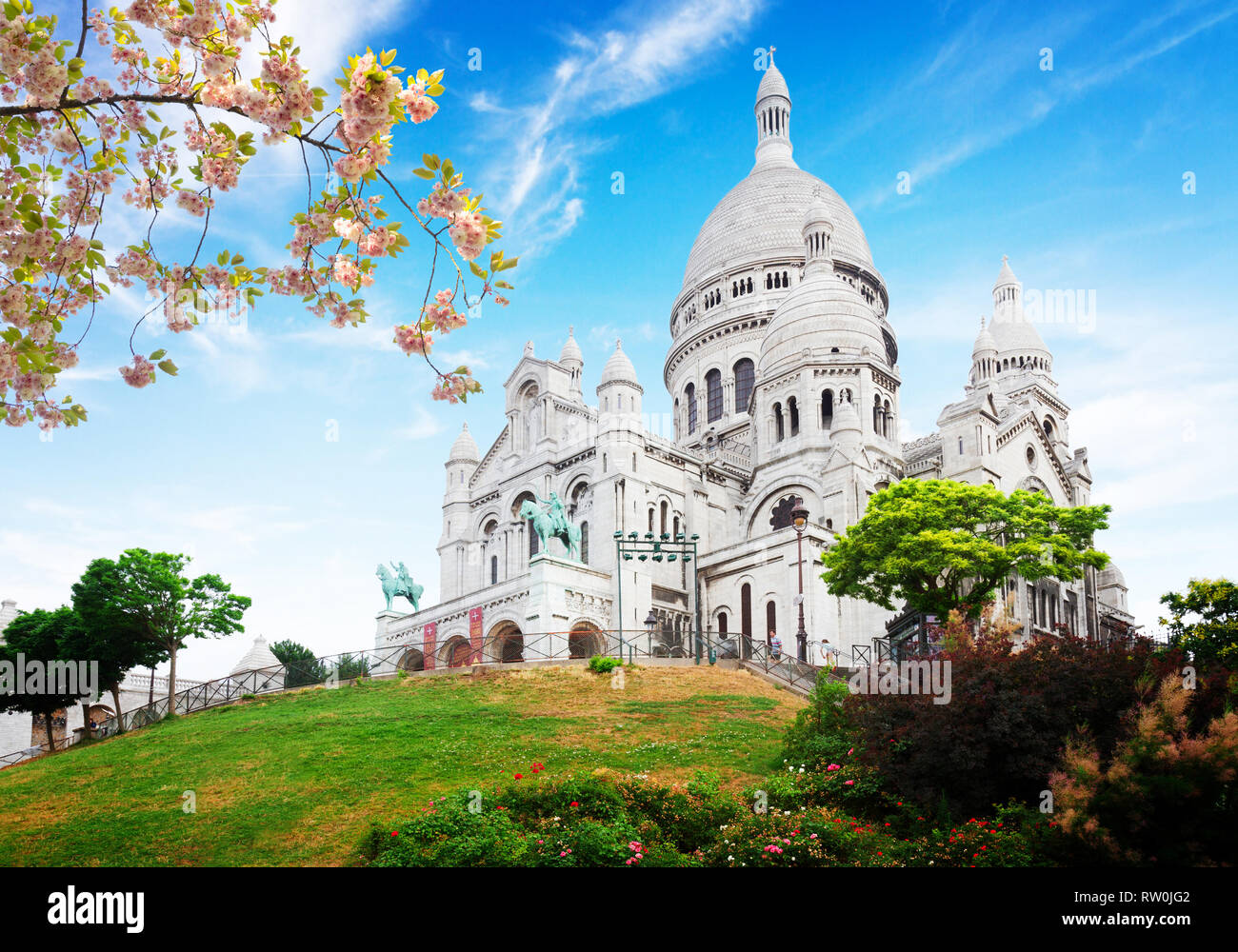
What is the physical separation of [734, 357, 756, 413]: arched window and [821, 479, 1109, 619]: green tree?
32.3 meters

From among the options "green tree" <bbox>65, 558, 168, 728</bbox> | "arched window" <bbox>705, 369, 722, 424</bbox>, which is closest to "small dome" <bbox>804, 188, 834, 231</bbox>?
"arched window" <bbox>705, 369, 722, 424</bbox>

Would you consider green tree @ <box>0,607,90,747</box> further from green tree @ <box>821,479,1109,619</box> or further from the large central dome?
the large central dome

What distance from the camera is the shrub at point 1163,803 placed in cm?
1412

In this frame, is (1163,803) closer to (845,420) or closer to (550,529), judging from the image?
(550,529)

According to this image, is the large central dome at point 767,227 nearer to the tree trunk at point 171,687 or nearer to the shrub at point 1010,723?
the tree trunk at point 171,687

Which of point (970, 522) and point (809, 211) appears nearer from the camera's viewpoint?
point (970, 522)

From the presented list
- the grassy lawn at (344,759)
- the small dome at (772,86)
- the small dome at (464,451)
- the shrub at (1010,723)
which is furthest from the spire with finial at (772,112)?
the shrub at (1010,723)

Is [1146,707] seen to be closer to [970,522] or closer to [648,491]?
[970,522]

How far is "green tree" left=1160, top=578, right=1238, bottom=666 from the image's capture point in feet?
86.1

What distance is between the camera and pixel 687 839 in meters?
17.2

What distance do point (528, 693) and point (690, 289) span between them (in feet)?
162

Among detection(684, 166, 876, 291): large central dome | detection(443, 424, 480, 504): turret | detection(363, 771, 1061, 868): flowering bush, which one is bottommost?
detection(363, 771, 1061, 868): flowering bush

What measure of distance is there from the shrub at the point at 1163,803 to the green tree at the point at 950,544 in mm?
18917
